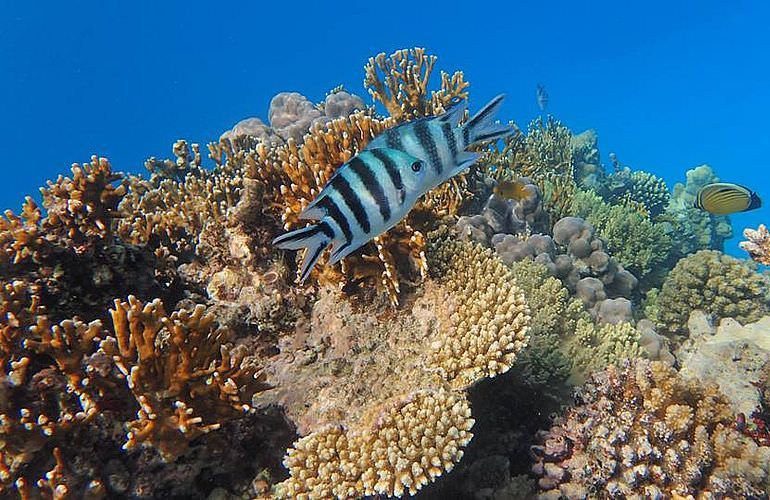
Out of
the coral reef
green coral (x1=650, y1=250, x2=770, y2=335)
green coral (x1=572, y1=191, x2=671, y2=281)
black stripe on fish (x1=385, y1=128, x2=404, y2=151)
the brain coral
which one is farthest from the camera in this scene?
green coral (x1=572, y1=191, x2=671, y2=281)

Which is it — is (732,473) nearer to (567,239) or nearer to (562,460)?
(562,460)

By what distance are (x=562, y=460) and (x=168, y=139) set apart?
12037cm

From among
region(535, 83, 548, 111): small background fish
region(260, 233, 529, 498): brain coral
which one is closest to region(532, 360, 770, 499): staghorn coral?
region(260, 233, 529, 498): brain coral

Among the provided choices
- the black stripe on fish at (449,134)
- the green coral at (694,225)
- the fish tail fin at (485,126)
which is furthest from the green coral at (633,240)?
the black stripe on fish at (449,134)

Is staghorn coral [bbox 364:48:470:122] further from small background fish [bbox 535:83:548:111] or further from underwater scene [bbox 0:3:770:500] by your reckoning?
small background fish [bbox 535:83:548:111]

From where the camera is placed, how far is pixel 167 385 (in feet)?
9.12

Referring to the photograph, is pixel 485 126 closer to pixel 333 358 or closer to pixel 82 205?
pixel 333 358

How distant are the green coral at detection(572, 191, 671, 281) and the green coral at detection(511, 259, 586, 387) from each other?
329 centimetres

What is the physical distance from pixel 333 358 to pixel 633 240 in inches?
270

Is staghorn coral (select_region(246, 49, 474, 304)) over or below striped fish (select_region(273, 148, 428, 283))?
over

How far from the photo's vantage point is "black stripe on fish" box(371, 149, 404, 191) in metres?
1.96

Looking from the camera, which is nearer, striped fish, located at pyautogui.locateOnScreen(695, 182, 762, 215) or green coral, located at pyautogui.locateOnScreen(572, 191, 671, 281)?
striped fish, located at pyautogui.locateOnScreen(695, 182, 762, 215)

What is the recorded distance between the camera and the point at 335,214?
1.91 meters

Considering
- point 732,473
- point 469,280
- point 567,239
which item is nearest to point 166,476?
point 469,280
